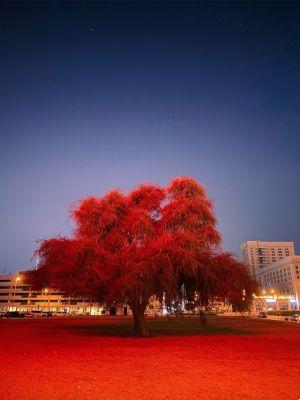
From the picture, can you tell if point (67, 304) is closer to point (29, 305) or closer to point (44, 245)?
point (29, 305)

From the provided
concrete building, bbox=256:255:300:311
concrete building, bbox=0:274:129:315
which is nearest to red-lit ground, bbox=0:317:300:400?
concrete building, bbox=0:274:129:315

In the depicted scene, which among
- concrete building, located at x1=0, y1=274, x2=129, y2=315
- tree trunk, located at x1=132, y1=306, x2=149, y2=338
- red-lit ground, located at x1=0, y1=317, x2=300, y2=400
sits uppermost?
concrete building, located at x1=0, y1=274, x2=129, y2=315

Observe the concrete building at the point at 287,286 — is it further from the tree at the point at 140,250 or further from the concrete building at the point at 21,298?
the tree at the point at 140,250

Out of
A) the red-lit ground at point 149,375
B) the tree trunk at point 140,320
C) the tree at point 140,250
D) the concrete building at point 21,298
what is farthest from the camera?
the concrete building at point 21,298

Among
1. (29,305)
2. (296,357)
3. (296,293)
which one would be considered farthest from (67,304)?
(296,357)

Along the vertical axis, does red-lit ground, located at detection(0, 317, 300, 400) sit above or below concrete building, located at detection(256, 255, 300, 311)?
below

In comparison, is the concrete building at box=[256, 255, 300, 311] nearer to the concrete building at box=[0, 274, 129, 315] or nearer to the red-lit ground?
the concrete building at box=[0, 274, 129, 315]

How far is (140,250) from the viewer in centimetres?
2355

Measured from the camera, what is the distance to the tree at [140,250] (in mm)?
22781

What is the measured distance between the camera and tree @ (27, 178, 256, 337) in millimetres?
22781

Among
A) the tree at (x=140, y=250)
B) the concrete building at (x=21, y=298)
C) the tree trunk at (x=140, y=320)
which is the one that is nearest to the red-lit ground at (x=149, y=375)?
the tree at (x=140, y=250)

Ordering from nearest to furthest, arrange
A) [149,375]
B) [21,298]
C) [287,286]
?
[149,375]
[21,298]
[287,286]

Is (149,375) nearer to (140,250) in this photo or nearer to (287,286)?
(140,250)

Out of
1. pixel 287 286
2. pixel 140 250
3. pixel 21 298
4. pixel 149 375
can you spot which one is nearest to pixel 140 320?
pixel 140 250
